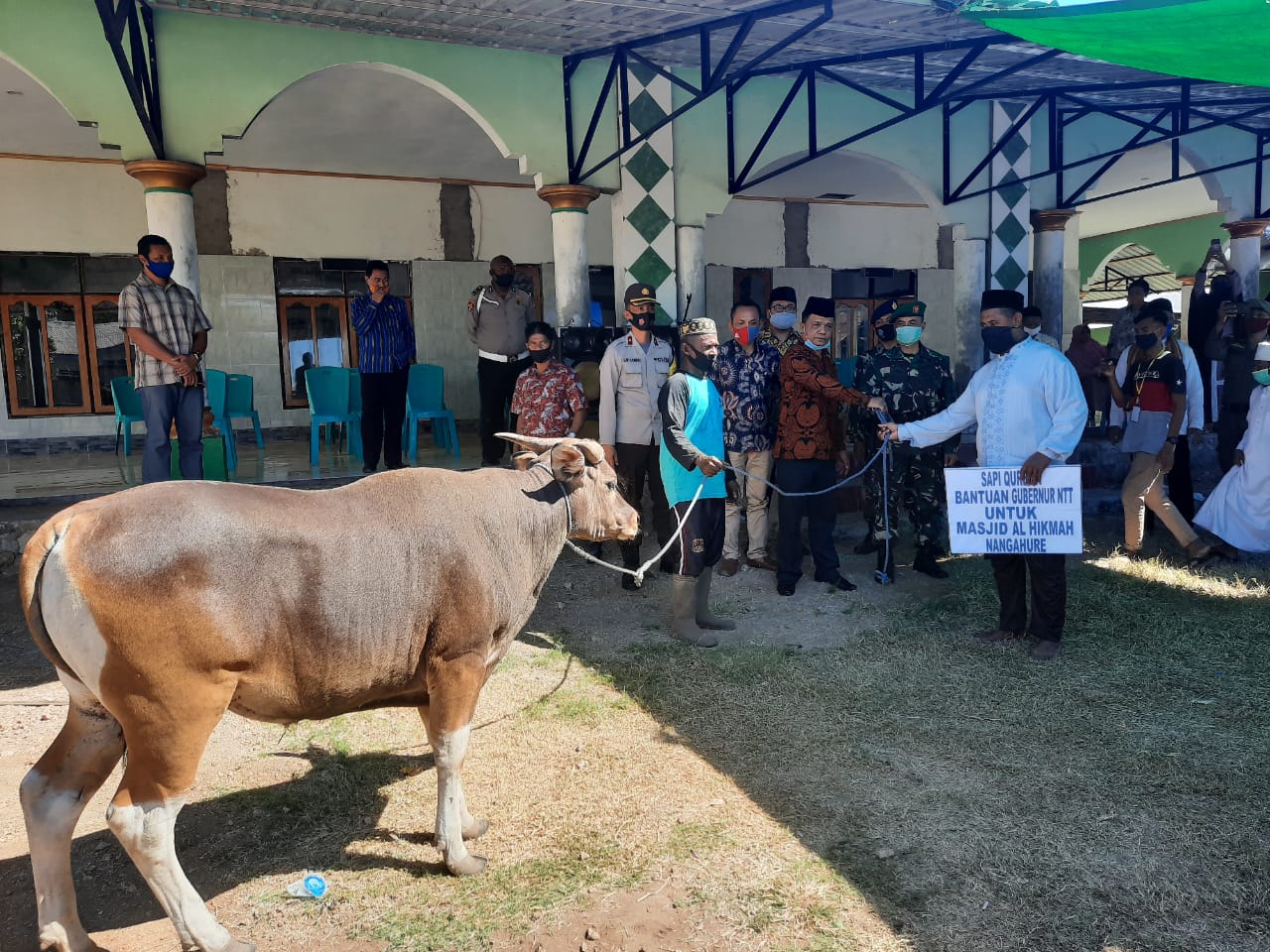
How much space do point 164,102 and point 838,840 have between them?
693 centimetres

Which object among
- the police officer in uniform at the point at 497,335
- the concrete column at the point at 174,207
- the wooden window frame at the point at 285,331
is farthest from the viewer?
the wooden window frame at the point at 285,331

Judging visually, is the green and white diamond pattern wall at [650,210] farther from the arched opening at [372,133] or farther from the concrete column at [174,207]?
the concrete column at [174,207]

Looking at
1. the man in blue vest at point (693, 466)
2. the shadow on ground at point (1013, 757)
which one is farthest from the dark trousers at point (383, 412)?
the man in blue vest at point (693, 466)

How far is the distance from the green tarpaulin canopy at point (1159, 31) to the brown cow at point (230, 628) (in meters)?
4.55

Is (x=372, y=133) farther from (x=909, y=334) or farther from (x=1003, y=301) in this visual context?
(x=1003, y=301)

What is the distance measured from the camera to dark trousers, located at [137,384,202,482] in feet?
20.6

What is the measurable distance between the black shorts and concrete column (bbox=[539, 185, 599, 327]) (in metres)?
3.46

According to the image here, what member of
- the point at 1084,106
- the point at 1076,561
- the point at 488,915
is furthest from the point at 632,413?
the point at 1084,106

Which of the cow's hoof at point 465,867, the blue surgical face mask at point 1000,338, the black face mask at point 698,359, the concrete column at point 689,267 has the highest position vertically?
the concrete column at point 689,267

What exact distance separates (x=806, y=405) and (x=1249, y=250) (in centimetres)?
870

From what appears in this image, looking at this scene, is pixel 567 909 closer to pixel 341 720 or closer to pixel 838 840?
pixel 838 840

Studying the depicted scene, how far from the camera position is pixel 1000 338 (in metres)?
5.45

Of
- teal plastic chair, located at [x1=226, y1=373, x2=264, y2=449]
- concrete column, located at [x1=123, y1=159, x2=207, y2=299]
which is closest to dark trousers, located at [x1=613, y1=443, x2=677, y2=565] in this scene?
concrete column, located at [x1=123, y1=159, x2=207, y2=299]

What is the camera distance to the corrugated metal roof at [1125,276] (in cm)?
2214
